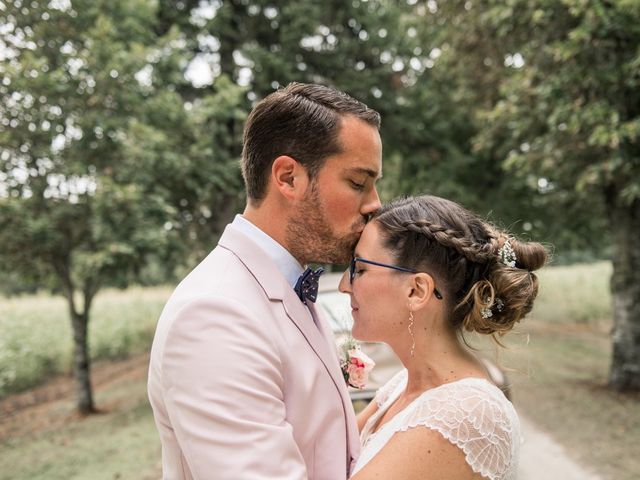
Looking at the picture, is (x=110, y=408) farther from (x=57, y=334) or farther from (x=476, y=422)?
(x=476, y=422)

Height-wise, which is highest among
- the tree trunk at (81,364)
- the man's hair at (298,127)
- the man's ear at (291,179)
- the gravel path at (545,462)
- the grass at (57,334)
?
the man's hair at (298,127)

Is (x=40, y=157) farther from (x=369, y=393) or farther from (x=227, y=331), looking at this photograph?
(x=227, y=331)

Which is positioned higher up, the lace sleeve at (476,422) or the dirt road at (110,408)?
the lace sleeve at (476,422)

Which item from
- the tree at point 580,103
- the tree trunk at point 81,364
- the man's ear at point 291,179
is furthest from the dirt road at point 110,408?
the man's ear at point 291,179

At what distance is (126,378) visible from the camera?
40.1ft

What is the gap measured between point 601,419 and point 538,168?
3727 mm

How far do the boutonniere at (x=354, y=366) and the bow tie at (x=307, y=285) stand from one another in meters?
0.69

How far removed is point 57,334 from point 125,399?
3.96 metres

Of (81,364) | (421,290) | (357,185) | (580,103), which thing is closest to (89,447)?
(81,364)

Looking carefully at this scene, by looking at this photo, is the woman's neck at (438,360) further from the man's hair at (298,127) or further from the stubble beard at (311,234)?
the man's hair at (298,127)

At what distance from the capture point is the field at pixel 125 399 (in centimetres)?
638

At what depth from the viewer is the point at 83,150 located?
A: 25.0ft

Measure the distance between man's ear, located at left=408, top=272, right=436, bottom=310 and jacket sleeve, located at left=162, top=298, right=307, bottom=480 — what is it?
714mm

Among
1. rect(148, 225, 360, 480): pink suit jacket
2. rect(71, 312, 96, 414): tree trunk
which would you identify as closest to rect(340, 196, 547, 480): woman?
rect(148, 225, 360, 480): pink suit jacket
